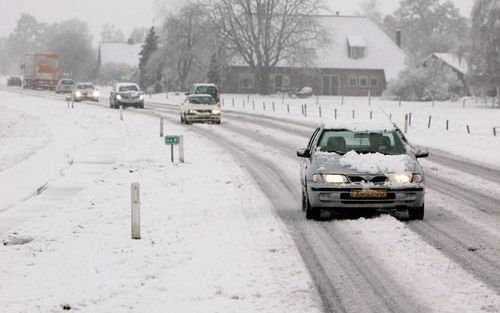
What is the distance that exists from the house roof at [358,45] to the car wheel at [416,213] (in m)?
67.7

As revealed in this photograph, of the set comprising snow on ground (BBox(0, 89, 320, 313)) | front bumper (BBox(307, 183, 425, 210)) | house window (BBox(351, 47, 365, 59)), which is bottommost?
snow on ground (BBox(0, 89, 320, 313))

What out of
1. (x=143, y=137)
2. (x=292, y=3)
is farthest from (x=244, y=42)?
(x=143, y=137)

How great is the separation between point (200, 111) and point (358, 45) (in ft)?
161

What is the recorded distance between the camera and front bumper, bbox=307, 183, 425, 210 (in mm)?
11438

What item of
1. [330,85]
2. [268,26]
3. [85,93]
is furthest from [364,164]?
[330,85]

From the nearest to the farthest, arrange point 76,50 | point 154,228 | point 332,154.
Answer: point 154,228
point 332,154
point 76,50

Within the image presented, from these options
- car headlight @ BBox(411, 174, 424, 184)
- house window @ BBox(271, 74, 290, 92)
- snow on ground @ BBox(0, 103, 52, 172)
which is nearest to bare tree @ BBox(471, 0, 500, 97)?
house window @ BBox(271, 74, 290, 92)

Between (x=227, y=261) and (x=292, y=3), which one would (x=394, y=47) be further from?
(x=227, y=261)

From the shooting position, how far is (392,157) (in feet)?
39.3

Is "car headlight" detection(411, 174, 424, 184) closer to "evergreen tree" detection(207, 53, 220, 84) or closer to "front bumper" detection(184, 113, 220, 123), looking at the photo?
"front bumper" detection(184, 113, 220, 123)

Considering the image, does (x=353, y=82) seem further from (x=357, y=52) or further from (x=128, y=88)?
(x=128, y=88)

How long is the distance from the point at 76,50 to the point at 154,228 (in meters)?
125

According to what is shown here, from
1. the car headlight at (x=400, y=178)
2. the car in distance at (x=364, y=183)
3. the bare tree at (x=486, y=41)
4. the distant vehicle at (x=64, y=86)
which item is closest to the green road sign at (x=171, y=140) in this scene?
the car in distance at (x=364, y=183)

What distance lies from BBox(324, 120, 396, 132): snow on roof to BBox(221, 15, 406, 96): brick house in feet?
222
